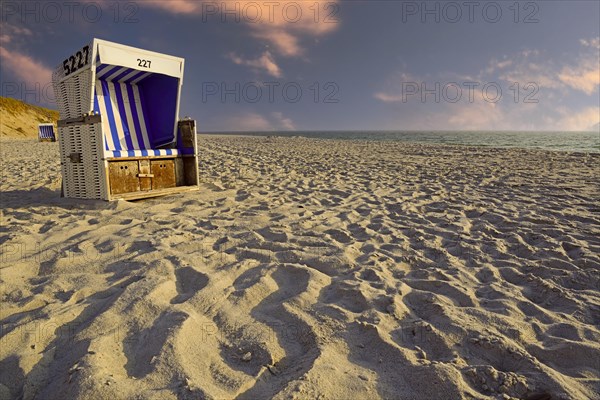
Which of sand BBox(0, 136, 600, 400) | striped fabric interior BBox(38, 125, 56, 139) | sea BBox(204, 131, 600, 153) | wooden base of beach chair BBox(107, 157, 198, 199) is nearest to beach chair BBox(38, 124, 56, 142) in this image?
striped fabric interior BBox(38, 125, 56, 139)

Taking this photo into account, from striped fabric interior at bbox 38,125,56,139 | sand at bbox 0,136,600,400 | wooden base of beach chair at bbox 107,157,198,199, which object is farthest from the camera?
striped fabric interior at bbox 38,125,56,139

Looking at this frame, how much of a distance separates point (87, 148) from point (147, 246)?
Answer: 8.29 ft

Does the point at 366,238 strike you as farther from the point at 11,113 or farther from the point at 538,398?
the point at 11,113

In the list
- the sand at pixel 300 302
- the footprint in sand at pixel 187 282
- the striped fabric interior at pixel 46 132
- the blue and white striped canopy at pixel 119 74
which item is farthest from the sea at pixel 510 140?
the striped fabric interior at pixel 46 132

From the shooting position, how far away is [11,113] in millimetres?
33469

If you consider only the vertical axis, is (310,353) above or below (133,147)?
below

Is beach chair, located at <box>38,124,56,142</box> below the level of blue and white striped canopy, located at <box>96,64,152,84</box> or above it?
above

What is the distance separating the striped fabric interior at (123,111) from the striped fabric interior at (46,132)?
63.8 ft

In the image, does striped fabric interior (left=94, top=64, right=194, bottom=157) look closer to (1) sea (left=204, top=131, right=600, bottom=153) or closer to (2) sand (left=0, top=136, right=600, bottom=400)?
(2) sand (left=0, top=136, right=600, bottom=400)

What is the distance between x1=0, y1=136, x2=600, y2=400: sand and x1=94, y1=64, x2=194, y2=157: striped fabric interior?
1336 mm

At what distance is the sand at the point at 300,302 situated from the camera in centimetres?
153

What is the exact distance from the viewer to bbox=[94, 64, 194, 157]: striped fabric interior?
17.0 ft

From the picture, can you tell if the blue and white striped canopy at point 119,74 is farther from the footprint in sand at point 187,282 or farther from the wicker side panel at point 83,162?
the footprint in sand at point 187,282

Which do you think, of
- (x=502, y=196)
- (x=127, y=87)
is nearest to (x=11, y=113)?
(x=127, y=87)
